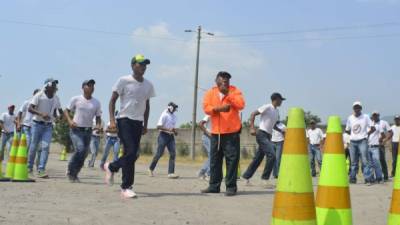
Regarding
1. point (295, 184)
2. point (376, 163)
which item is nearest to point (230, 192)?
point (295, 184)

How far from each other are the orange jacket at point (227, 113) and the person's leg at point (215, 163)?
17 cm

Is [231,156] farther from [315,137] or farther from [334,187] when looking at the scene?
[315,137]

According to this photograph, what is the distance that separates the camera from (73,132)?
10703 millimetres

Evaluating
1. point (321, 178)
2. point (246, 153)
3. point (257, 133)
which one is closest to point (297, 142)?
point (321, 178)

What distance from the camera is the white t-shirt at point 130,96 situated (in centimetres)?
819

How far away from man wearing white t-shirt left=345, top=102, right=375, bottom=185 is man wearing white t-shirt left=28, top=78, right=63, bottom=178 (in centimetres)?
666

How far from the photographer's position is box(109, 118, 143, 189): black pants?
26.5ft

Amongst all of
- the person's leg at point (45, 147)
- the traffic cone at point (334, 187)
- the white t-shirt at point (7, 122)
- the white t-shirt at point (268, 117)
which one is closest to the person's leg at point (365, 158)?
the white t-shirt at point (268, 117)

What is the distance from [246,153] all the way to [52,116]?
A: 77.5 ft

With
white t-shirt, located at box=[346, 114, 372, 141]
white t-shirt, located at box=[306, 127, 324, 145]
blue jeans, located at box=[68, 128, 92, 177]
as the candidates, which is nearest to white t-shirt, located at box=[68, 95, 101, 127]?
blue jeans, located at box=[68, 128, 92, 177]

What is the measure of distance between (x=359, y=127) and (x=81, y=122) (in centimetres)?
632

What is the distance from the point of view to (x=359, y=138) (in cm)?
1321

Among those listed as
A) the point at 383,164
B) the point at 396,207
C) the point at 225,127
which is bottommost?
the point at 396,207

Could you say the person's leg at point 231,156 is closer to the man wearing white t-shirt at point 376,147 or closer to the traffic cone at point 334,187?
the traffic cone at point 334,187
